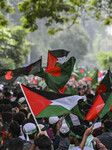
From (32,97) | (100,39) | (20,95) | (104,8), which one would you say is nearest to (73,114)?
→ (32,97)

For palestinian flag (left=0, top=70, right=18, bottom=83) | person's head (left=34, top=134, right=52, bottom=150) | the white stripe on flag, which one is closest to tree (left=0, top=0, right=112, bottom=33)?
palestinian flag (left=0, top=70, right=18, bottom=83)

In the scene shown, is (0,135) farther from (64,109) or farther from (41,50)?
(41,50)

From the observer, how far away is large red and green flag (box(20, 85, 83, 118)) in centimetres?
414

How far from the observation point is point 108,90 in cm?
670

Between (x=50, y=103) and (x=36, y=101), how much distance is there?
0.83 feet

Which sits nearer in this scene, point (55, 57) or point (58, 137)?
point (58, 137)

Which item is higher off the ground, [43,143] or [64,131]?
[43,143]

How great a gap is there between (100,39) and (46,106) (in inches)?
3490

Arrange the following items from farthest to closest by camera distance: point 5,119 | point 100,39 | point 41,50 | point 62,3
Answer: point 100,39, point 41,50, point 62,3, point 5,119

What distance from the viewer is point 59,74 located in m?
6.08

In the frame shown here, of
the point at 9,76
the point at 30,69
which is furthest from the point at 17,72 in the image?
the point at 30,69

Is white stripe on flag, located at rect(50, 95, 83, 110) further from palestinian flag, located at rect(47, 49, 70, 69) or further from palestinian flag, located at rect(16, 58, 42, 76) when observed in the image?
palestinian flag, located at rect(47, 49, 70, 69)

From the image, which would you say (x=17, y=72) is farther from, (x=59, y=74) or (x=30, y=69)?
(x=59, y=74)

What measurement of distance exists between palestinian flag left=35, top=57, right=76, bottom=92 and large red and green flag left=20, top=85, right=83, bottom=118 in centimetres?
125
